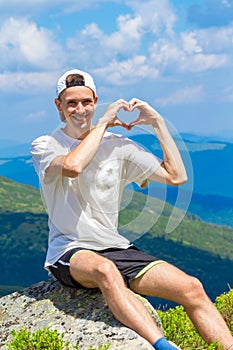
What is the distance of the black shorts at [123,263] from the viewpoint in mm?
6473

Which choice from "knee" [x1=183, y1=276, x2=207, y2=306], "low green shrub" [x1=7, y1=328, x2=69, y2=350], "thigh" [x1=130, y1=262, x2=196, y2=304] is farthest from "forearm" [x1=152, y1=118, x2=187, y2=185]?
"low green shrub" [x1=7, y1=328, x2=69, y2=350]

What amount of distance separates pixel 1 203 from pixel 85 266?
169 metres

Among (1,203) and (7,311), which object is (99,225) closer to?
(7,311)

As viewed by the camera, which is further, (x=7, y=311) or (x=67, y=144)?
(x=7, y=311)

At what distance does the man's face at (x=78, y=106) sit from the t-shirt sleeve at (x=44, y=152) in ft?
0.95

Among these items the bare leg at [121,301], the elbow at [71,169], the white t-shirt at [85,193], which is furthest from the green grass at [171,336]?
the elbow at [71,169]

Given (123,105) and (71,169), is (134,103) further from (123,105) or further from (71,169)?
(71,169)

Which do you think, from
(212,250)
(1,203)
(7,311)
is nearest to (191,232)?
(212,250)

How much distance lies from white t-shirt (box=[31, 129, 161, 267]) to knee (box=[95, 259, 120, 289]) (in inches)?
21.6

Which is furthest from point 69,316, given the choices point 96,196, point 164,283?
point 96,196

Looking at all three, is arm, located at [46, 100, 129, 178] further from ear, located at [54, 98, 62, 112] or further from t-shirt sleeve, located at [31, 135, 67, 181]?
ear, located at [54, 98, 62, 112]

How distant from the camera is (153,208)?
23.3 feet

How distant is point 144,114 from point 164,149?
45 centimetres

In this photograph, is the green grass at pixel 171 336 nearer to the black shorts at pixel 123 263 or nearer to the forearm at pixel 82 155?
the black shorts at pixel 123 263
